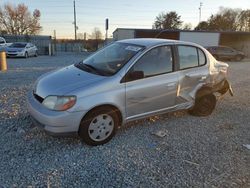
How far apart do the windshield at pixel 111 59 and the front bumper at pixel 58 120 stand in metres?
0.89

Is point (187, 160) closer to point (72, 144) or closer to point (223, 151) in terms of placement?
point (223, 151)

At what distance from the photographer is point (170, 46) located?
4398mm

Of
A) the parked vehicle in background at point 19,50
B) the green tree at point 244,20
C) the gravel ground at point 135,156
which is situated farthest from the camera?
the green tree at point 244,20

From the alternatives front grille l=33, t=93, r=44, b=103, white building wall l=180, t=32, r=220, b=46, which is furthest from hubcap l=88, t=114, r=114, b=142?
white building wall l=180, t=32, r=220, b=46

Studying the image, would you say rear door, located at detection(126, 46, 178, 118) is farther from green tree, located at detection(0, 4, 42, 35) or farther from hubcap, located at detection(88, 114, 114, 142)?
green tree, located at detection(0, 4, 42, 35)

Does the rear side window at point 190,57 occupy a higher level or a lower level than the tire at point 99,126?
higher

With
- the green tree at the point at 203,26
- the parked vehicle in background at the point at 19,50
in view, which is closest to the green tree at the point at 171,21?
the green tree at the point at 203,26

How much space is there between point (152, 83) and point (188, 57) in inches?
46.3

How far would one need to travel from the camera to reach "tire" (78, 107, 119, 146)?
11.5ft

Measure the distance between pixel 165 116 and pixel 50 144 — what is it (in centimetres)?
250

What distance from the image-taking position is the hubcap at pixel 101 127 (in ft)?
11.8

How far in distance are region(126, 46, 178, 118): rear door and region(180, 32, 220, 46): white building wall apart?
2589 centimetres

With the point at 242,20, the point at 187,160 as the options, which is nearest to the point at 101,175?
the point at 187,160

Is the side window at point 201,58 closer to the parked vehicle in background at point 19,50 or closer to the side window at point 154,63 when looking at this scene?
the side window at point 154,63
